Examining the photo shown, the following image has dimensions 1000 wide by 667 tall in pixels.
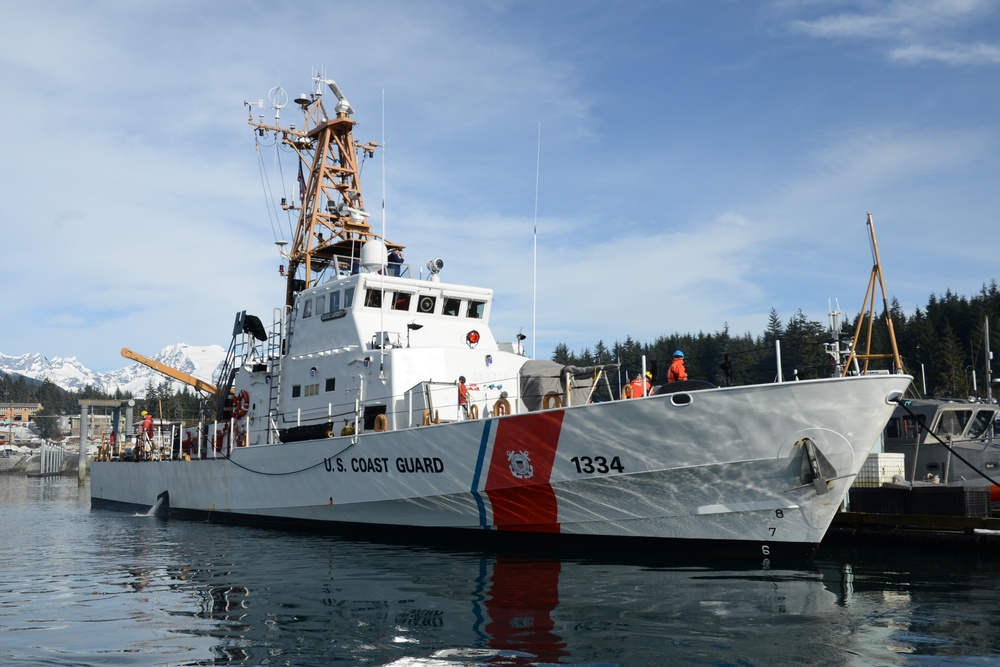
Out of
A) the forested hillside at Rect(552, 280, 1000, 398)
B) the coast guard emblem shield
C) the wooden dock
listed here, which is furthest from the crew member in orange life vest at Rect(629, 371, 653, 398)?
the forested hillside at Rect(552, 280, 1000, 398)

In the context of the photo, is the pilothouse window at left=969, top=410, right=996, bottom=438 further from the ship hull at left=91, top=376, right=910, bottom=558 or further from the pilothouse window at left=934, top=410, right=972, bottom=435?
the ship hull at left=91, top=376, right=910, bottom=558

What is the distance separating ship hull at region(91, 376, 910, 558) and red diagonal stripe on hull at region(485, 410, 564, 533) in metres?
0.02

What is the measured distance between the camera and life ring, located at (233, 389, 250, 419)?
19844 millimetres

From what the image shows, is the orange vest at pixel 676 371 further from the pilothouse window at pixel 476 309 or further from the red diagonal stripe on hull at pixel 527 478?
the pilothouse window at pixel 476 309

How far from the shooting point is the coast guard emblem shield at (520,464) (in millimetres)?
12062

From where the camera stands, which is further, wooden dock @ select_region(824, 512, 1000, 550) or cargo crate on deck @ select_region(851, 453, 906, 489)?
cargo crate on deck @ select_region(851, 453, 906, 489)

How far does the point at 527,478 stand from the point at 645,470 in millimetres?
1903

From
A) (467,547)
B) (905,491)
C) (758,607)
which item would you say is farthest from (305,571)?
(905,491)

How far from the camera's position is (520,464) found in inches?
478

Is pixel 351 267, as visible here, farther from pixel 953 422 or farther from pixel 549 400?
pixel 953 422

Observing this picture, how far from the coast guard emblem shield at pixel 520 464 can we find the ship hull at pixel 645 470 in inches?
0.8

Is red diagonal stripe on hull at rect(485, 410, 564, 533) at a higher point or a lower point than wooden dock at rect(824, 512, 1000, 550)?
higher

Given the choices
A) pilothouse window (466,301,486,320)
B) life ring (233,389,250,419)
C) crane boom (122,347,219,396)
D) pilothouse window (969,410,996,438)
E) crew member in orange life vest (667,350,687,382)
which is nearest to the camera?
crew member in orange life vest (667,350,687,382)

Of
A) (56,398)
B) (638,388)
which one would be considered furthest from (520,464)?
(56,398)
